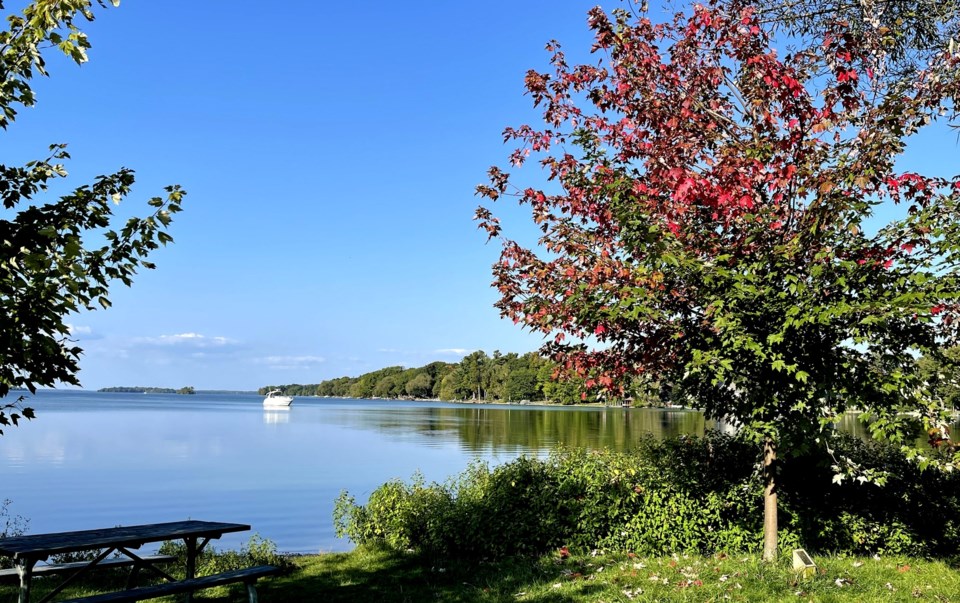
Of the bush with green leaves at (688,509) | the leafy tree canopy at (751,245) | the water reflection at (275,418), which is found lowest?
the water reflection at (275,418)

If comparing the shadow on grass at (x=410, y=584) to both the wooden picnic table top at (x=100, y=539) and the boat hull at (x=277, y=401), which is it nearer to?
the wooden picnic table top at (x=100, y=539)

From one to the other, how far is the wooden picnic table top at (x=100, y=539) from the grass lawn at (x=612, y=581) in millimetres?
1516

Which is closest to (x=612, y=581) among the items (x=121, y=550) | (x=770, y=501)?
(x=770, y=501)

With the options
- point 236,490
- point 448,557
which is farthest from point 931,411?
point 236,490

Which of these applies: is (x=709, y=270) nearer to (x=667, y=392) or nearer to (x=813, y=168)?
(x=813, y=168)

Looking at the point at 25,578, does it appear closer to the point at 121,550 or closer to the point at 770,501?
the point at 121,550

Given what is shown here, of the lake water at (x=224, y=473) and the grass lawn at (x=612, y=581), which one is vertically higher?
the grass lawn at (x=612, y=581)

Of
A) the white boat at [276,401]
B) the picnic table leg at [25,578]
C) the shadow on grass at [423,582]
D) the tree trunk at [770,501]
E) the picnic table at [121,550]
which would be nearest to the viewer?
the picnic table at [121,550]

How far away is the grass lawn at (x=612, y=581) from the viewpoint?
6.87 metres

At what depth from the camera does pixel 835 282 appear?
6.63m

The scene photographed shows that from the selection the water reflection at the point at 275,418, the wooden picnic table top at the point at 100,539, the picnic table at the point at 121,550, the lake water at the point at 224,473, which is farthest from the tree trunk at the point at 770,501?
the water reflection at the point at 275,418

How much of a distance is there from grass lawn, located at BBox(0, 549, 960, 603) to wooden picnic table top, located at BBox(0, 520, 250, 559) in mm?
1516

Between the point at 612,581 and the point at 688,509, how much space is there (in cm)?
224

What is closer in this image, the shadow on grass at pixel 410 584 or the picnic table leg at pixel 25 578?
the picnic table leg at pixel 25 578
